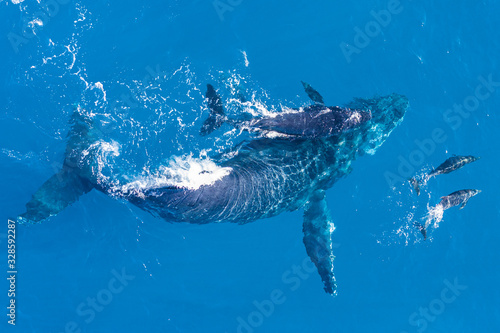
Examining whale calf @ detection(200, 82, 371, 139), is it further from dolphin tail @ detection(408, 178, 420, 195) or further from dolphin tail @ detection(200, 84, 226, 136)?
dolphin tail @ detection(408, 178, 420, 195)

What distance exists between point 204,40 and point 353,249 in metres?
10.5

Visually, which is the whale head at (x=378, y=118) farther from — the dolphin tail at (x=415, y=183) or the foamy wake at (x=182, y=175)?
the foamy wake at (x=182, y=175)

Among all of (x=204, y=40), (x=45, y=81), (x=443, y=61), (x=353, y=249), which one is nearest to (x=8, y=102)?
(x=45, y=81)

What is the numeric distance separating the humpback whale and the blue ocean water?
2.20 feet

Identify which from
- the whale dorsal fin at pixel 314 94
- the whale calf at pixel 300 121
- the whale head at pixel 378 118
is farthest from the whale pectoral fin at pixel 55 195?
the whale head at pixel 378 118

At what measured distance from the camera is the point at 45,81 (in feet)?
53.2

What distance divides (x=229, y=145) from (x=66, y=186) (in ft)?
20.0

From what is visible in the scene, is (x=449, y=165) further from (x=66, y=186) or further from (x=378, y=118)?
(x=66, y=186)

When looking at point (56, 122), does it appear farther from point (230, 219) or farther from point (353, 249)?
point (353, 249)

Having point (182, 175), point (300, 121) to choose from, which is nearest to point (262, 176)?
point (300, 121)

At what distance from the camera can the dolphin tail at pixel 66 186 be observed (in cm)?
1457

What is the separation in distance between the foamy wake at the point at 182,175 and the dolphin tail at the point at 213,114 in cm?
125

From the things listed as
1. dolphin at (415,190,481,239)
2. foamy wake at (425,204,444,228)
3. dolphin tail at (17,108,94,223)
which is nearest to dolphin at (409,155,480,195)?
dolphin at (415,190,481,239)

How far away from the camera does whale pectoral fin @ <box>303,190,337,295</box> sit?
16.0 metres
